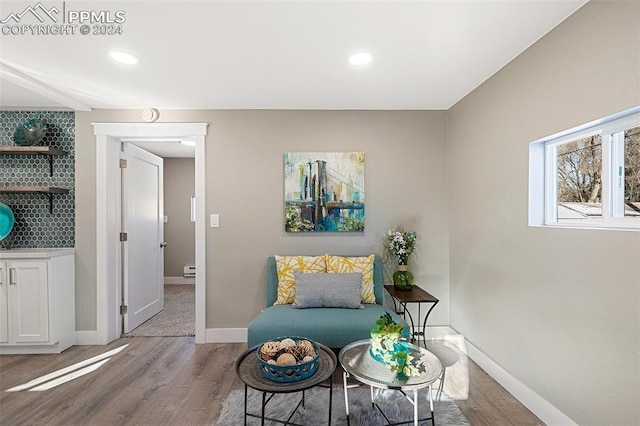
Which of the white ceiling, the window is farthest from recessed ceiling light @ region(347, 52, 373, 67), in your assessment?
the window

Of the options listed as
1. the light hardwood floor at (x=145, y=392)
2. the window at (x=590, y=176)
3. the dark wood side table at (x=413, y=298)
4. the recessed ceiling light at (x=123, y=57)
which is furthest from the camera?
the dark wood side table at (x=413, y=298)

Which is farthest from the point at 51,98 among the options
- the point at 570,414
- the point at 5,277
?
the point at 570,414

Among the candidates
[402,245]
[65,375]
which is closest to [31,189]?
[65,375]

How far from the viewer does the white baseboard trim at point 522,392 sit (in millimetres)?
1766

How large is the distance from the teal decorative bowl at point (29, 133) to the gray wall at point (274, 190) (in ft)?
1.10

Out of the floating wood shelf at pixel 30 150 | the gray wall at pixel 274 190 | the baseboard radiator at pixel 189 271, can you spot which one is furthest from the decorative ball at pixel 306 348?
the baseboard radiator at pixel 189 271

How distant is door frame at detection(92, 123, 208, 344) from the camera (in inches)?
119

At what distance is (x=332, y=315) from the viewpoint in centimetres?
247

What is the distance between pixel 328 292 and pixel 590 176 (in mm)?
1993

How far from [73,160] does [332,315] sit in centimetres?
308

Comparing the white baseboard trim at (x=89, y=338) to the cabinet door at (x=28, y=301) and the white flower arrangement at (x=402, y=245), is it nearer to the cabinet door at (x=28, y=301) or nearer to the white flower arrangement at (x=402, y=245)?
the cabinet door at (x=28, y=301)

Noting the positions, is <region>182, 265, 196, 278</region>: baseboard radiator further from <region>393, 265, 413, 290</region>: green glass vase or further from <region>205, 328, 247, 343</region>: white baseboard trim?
<region>393, 265, 413, 290</region>: green glass vase

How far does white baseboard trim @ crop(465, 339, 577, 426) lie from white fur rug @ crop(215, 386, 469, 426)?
0.48 metres

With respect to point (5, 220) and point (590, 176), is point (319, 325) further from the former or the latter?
point (5, 220)
